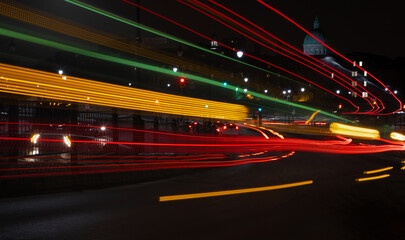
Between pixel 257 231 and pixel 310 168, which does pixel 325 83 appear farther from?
pixel 257 231

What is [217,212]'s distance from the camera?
272 inches

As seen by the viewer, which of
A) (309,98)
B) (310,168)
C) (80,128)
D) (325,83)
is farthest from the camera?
(325,83)

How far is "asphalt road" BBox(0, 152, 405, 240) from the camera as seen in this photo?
5.77m

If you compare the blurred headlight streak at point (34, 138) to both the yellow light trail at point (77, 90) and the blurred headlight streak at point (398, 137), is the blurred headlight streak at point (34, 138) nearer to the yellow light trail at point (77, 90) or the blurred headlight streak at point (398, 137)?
the yellow light trail at point (77, 90)

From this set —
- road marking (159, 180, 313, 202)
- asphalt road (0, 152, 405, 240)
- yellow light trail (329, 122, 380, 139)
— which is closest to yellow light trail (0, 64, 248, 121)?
asphalt road (0, 152, 405, 240)

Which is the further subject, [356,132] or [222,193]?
[356,132]

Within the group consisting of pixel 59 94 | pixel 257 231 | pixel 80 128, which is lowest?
pixel 257 231

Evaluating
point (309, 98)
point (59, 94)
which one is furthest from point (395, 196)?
point (309, 98)

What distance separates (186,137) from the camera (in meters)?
22.5

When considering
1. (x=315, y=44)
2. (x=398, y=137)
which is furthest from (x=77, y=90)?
(x=315, y=44)

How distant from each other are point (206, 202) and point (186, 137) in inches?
587

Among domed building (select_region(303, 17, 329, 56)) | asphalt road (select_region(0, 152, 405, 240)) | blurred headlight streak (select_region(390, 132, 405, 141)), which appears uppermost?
domed building (select_region(303, 17, 329, 56))

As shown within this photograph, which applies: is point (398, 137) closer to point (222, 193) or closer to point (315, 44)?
point (222, 193)

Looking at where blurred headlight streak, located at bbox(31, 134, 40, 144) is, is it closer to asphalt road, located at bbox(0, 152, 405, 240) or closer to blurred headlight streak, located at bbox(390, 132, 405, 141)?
asphalt road, located at bbox(0, 152, 405, 240)
